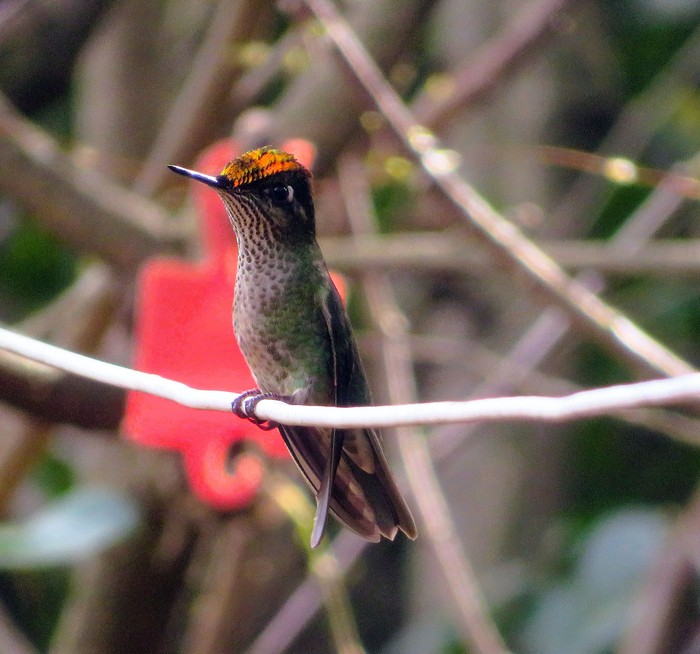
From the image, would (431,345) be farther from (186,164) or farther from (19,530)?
(19,530)

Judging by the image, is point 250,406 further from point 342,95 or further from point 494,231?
point 342,95

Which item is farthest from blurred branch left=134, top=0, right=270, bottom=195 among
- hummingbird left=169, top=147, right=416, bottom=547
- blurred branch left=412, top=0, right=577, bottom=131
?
hummingbird left=169, top=147, right=416, bottom=547

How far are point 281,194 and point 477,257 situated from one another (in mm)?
1211

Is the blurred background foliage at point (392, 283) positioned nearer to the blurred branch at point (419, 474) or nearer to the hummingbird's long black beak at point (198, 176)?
the blurred branch at point (419, 474)

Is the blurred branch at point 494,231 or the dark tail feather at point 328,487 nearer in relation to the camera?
the dark tail feather at point 328,487

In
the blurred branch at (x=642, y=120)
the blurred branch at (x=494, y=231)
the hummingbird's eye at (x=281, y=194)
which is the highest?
the blurred branch at (x=642, y=120)

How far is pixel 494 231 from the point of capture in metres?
1.74

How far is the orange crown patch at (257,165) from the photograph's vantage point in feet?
3.25

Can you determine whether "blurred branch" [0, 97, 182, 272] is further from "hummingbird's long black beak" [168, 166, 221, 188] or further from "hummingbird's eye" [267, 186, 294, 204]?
"hummingbird's long black beak" [168, 166, 221, 188]

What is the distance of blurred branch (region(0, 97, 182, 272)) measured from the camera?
80.5 inches

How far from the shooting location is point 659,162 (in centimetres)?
329

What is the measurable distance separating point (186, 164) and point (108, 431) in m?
0.78

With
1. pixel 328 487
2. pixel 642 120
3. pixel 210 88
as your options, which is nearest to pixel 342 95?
pixel 210 88

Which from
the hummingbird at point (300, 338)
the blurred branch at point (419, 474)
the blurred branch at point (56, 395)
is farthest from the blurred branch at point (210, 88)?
the hummingbird at point (300, 338)
